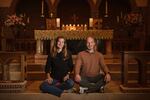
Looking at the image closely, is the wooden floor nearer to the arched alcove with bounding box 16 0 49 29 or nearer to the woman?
the woman

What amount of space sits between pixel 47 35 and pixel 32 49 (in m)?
3.52

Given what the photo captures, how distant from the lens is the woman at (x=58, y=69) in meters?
6.52

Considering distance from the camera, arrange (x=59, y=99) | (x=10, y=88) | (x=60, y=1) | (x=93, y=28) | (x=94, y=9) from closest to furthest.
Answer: (x=59, y=99) → (x=10, y=88) → (x=93, y=28) → (x=94, y=9) → (x=60, y=1)

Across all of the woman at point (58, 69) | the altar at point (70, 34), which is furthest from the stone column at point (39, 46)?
the woman at point (58, 69)

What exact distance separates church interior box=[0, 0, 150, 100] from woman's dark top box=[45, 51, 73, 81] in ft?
1.26

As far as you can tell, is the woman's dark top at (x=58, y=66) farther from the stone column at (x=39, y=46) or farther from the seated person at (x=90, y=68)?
the stone column at (x=39, y=46)

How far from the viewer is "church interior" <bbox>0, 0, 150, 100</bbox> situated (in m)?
6.97

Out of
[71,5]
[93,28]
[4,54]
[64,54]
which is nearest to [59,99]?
[64,54]

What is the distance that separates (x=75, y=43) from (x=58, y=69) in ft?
12.6

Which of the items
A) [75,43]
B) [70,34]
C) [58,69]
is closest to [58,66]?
[58,69]

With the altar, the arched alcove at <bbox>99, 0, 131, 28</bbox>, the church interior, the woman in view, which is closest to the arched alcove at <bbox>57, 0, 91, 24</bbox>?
the church interior

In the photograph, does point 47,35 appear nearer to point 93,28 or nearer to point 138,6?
point 93,28

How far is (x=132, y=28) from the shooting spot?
398 inches

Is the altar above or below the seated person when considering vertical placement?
above
